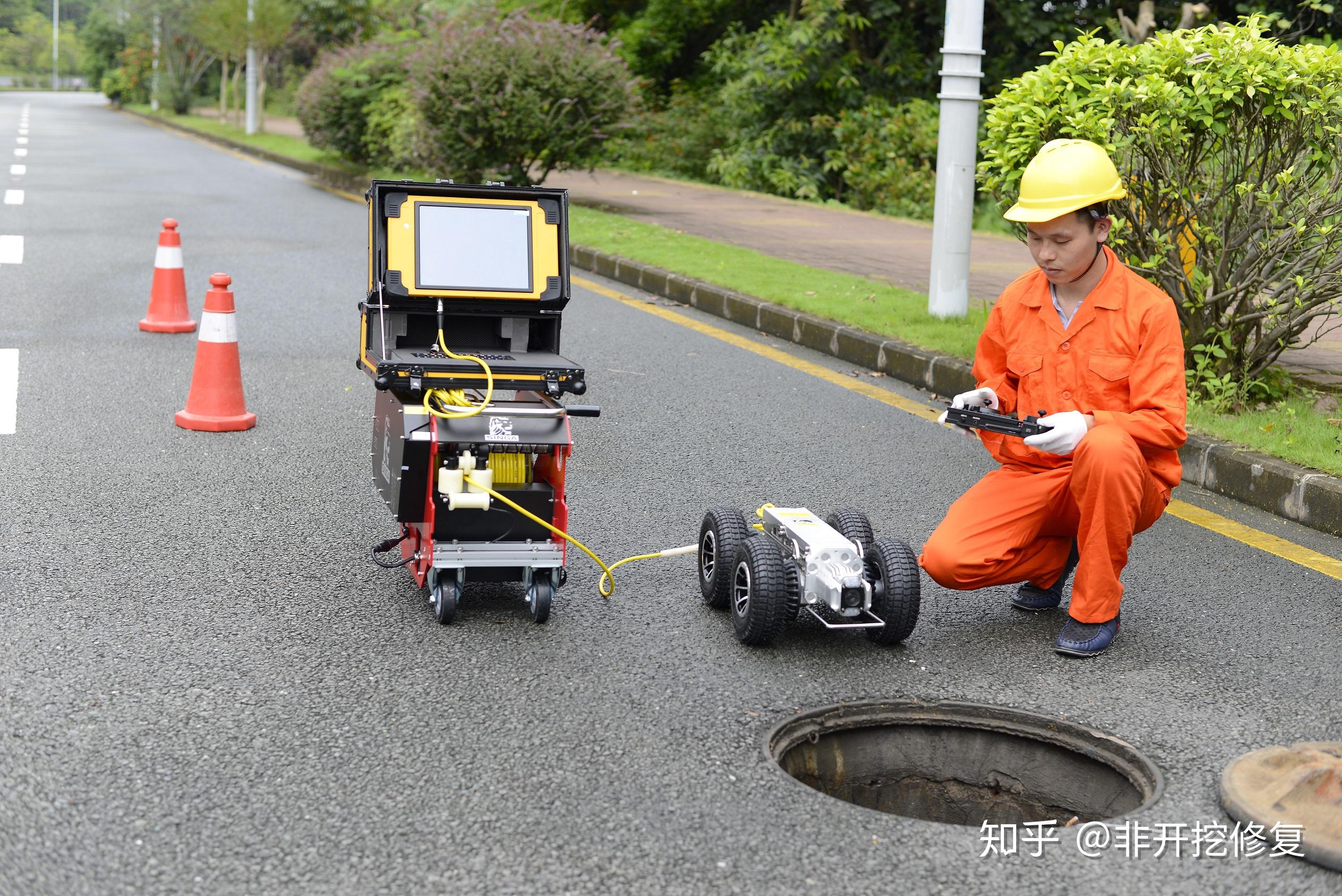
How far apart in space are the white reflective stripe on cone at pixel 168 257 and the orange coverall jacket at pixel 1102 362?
18.9ft

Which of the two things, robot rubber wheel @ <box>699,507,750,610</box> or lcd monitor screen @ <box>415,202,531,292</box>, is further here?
lcd monitor screen @ <box>415,202,531,292</box>

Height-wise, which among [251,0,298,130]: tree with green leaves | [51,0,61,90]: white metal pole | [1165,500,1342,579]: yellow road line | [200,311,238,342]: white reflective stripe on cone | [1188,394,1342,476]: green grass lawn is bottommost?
[1165,500,1342,579]: yellow road line

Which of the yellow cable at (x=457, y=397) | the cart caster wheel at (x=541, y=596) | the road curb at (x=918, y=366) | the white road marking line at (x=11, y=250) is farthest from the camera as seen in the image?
the white road marking line at (x=11, y=250)

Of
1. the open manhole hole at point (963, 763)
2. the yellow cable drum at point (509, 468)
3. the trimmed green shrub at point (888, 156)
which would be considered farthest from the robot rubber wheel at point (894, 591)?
the trimmed green shrub at point (888, 156)

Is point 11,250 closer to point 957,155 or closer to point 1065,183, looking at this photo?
point 957,155

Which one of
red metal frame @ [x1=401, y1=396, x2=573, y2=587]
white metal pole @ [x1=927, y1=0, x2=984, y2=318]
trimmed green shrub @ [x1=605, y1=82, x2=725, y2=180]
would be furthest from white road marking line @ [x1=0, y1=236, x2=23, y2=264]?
trimmed green shrub @ [x1=605, y1=82, x2=725, y2=180]

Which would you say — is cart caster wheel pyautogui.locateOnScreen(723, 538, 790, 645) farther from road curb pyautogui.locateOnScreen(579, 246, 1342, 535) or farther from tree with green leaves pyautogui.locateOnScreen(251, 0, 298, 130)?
tree with green leaves pyautogui.locateOnScreen(251, 0, 298, 130)

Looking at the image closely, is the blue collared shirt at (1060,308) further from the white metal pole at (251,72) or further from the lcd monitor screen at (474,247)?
the white metal pole at (251,72)

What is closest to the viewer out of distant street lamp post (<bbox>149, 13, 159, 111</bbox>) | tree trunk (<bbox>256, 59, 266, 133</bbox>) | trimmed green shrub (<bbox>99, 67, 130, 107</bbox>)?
tree trunk (<bbox>256, 59, 266, 133</bbox>)

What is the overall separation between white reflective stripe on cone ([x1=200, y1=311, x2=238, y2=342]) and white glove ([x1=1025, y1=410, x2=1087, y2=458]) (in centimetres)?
383

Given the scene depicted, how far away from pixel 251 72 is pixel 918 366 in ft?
93.8

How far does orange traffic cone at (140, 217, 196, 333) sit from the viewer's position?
853 centimetres

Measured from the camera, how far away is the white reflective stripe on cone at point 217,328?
630 centimetres

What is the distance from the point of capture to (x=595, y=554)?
468cm
